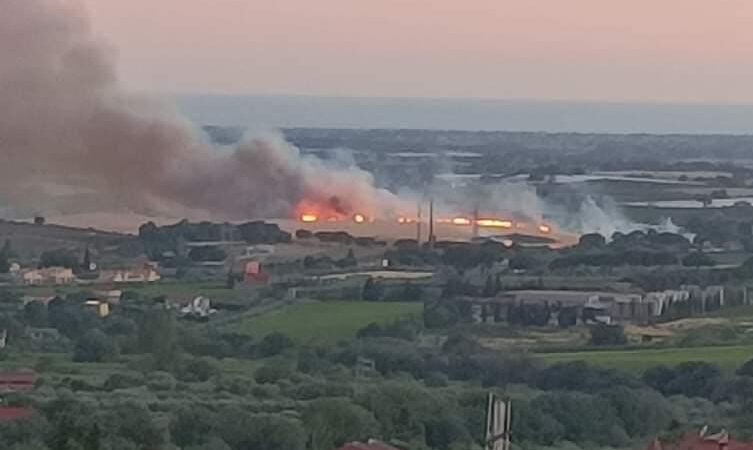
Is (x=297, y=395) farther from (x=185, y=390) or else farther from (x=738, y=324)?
(x=738, y=324)

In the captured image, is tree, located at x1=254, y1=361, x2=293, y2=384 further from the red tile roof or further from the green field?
the red tile roof

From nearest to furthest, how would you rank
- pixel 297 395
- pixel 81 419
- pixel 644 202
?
pixel 81 419
pixel 297 395
pixel 644 202

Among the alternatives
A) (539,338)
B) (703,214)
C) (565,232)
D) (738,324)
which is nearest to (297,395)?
(539,338)

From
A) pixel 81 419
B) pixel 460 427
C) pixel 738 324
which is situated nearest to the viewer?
pixel 81 419

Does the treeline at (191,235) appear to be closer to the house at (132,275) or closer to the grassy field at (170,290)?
the house at (132,275)

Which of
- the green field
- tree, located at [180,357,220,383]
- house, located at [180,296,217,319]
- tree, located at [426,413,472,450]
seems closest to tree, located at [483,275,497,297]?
house, located at [180,296,217,319]

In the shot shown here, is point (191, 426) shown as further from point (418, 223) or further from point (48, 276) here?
point (418, 223)

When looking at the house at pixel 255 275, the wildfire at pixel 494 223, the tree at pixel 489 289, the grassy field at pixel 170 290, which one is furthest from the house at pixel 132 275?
the wildfire at pixel 494 223
